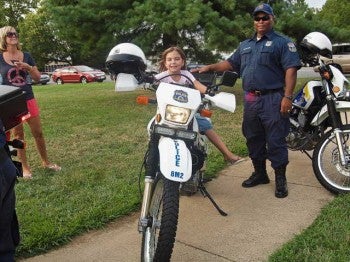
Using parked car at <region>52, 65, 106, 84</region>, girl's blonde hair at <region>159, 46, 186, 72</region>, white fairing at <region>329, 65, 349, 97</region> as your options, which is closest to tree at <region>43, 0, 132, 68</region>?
girl's blonde hair at <region>159, 46, 186, 72</region>

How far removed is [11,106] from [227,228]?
199 cm

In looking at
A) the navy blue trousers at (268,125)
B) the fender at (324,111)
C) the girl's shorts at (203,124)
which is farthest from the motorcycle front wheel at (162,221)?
the fender at (324,111)

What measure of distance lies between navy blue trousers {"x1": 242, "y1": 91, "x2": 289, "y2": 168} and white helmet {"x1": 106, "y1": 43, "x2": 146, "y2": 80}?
131cm

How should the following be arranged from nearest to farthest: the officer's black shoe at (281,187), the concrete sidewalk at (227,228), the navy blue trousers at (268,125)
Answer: the concrete sidewalk at (227,228) → the navy blue trousers at (268,125) → the officer's black shoe at (281,187)

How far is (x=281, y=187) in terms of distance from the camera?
4.19m

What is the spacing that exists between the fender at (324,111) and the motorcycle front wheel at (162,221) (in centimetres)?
213

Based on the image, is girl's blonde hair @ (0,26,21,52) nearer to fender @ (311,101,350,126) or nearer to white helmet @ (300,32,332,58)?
white helmet @ (300,32,332,58)

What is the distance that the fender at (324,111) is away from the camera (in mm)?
4129

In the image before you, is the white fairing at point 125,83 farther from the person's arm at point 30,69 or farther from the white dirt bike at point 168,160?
the person's arm at point 30,69

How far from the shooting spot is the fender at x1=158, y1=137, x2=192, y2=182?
272 cm

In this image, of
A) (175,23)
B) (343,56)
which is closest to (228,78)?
(175,23)

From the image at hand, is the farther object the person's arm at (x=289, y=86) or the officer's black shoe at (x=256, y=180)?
the officer's black shoe at (x=256, y=180)

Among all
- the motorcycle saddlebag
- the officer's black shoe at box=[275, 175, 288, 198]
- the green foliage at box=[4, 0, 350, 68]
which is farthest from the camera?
the green foliage at box=[4, 0, 350, 68]

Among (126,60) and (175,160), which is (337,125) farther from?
(126,60)
